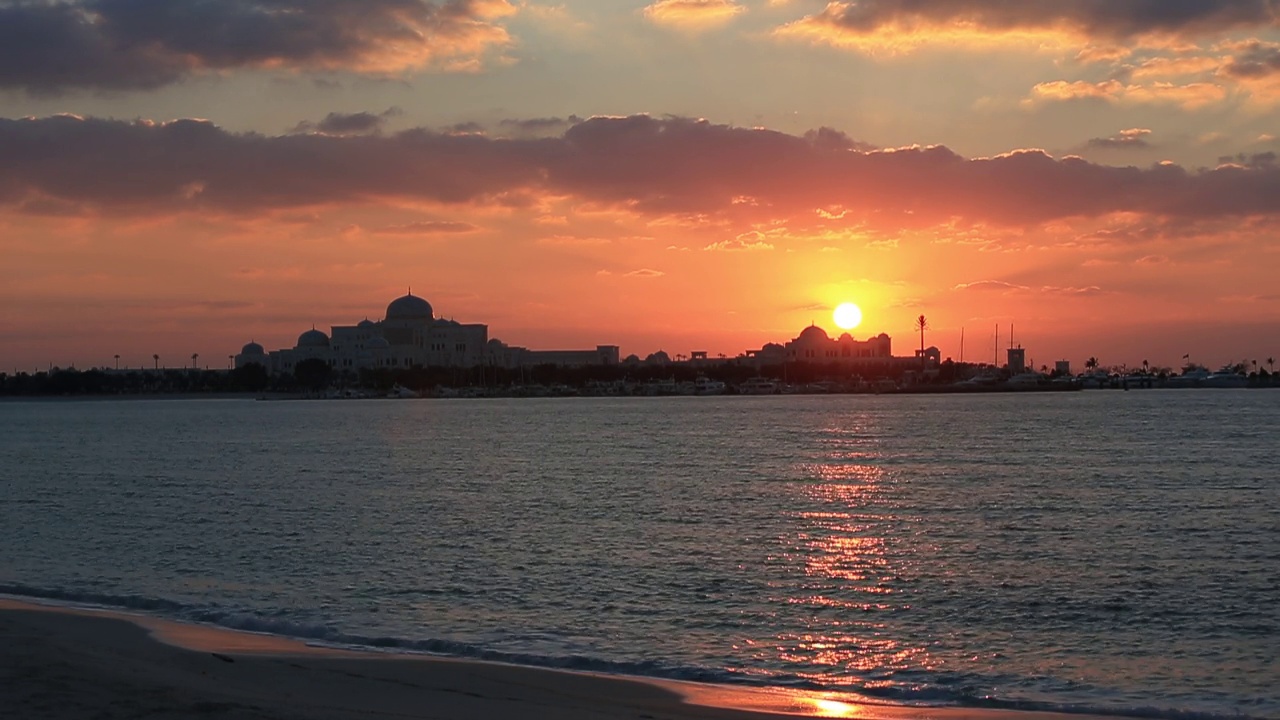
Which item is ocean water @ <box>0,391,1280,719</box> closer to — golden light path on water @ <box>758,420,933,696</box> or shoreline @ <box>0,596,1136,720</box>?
golden light path on water @ <box>758,420,933,696</box>

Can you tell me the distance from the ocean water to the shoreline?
0.77 m

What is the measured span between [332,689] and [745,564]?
11.0m

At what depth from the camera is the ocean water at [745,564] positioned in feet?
49.5

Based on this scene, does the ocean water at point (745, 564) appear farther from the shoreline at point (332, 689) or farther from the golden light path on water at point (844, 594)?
the shoreline at point (332, 689)

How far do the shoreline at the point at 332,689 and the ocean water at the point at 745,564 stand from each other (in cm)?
77

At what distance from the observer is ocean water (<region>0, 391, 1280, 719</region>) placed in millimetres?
15094

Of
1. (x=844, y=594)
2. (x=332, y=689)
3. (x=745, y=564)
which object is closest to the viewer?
(x=332, y=689)

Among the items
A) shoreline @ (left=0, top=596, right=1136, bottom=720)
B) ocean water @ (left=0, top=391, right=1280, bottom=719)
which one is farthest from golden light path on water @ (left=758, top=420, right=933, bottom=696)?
shoreline @ (left=0, top=596, right=1136, bottom=720)

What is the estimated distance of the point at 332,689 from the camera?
13000mm

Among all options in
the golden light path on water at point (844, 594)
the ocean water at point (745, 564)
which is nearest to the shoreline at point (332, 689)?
the ocean water at point (745, 564)

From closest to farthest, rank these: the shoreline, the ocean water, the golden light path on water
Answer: the shoreline < the golden light path on water < the ocean water

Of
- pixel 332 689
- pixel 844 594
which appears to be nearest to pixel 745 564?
pixel 844 594

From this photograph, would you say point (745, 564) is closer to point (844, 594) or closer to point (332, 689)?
point (844, 594)

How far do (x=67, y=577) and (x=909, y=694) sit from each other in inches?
624
